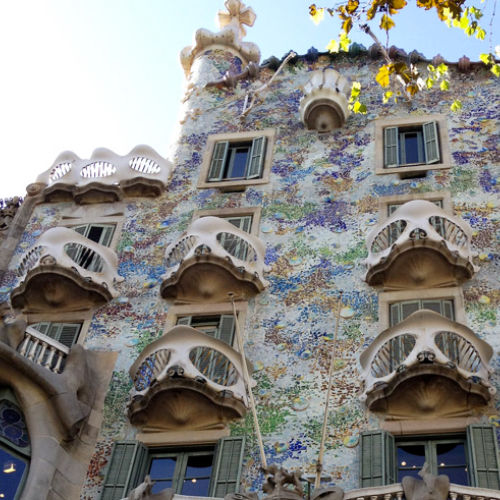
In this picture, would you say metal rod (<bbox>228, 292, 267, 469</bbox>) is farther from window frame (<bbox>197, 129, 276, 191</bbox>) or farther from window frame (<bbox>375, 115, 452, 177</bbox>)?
window frame (<bbox>375, 115, 452, 177</bbox>)

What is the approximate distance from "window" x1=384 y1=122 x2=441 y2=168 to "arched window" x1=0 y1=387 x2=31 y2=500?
9554 mm

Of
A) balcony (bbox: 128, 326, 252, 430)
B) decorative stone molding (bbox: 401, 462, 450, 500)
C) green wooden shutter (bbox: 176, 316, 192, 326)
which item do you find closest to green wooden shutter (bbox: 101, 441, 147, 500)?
balcony (bbox: 128, 326, 252, 430)

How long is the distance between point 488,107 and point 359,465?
10.6m

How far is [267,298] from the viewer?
19.3m

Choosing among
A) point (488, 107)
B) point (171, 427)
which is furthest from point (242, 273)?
point (488, 107)

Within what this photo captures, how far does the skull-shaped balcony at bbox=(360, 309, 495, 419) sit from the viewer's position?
1602 cm

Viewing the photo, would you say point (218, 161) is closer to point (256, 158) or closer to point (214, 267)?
point (256, 158)

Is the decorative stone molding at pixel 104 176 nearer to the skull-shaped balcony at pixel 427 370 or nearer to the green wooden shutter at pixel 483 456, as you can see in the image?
the skull-shaped balcony at pixel 427 370

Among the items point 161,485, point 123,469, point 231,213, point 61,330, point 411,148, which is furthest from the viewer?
point 411,148

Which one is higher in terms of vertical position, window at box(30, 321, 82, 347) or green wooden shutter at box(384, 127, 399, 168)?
green wooden shutter at box(384, 127, 399, 168)

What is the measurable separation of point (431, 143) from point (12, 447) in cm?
1117

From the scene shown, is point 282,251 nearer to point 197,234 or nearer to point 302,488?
point 197,234

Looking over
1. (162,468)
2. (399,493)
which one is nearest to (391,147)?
(162,468)

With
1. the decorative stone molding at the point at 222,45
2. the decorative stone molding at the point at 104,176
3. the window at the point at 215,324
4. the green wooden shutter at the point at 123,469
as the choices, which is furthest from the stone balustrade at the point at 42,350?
the decorative stone molding at the point at 222,45
